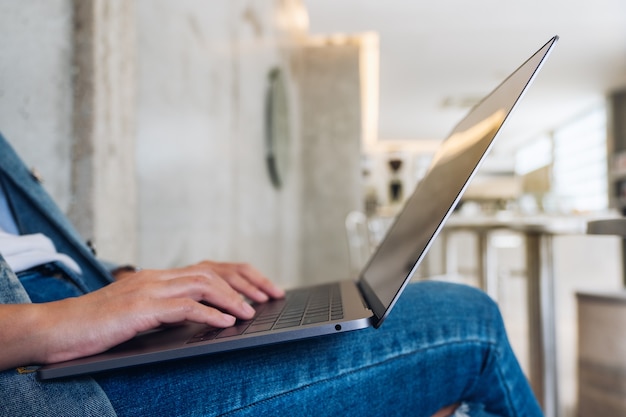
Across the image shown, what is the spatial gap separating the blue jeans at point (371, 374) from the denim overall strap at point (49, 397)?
28 millimetres

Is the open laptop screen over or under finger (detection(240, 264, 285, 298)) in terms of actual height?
over

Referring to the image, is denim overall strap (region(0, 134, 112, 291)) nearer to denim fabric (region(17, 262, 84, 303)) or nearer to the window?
denim fabric (region(17, 262, 84, 303))

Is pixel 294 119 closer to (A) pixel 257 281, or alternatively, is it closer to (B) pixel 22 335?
(A) pixel 257 281

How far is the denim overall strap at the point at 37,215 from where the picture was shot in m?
0.71

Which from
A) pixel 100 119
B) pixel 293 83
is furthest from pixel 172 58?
pixel 293 83

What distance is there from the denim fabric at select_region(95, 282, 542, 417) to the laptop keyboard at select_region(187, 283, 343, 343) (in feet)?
0.09

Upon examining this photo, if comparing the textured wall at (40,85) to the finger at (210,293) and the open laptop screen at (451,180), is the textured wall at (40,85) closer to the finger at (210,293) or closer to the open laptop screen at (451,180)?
the finger at (210,293)

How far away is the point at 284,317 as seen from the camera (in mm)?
540

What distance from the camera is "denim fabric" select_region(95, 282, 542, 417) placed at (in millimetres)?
458

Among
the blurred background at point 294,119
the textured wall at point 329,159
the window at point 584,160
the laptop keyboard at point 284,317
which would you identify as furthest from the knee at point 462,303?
the window at point 584,160

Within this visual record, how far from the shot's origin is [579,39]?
5367mm

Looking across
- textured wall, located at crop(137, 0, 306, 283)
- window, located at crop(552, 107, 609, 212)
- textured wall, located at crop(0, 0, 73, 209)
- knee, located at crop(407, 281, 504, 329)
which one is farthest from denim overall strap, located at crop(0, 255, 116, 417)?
window, located at crop(552, 107, 609, 212)

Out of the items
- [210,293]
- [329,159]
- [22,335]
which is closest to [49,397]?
[22,335]

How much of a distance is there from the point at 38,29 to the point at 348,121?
4.26 meters
